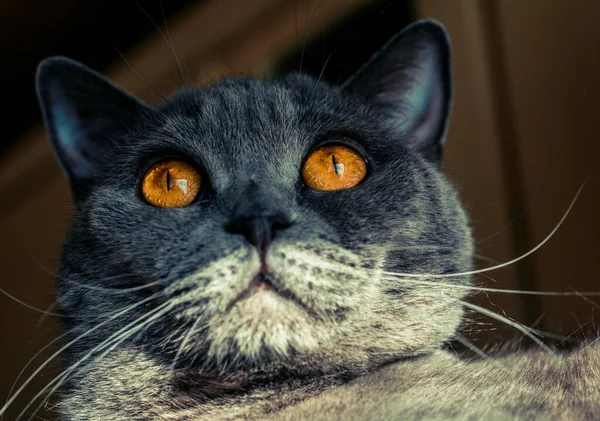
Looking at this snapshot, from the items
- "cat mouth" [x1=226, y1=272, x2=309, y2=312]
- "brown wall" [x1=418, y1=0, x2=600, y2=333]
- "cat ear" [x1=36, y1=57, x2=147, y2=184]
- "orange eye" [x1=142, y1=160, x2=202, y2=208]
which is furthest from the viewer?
"brown wall" [x1=418, y1=0, x2=600, y2=333]

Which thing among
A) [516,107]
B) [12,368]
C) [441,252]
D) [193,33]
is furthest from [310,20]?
[12,368]

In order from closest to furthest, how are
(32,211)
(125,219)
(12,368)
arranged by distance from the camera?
(125,219) < (12,368) < (32,211)

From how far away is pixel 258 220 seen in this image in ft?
1.79

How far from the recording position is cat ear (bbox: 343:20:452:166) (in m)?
0.89

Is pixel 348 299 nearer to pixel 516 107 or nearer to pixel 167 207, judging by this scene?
pixel 167 207

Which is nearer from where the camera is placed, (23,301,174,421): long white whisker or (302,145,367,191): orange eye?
(23,301,174,421): long white whisker

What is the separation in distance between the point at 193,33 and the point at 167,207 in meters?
0.87

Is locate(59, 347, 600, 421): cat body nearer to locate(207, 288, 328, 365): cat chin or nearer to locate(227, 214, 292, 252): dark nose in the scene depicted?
locate(207, 288, 328, 365): cat chin

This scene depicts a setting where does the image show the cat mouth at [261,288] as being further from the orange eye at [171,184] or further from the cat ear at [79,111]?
the cat ear at [79,111]

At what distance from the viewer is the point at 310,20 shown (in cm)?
114

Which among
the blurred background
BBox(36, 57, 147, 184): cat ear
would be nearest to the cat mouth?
BBox(36, 57, 147, 184): cat ear

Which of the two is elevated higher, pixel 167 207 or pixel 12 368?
pixel 167 207

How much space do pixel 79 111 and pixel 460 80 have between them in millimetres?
811

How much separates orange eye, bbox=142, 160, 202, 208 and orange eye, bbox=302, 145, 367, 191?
13 cm
